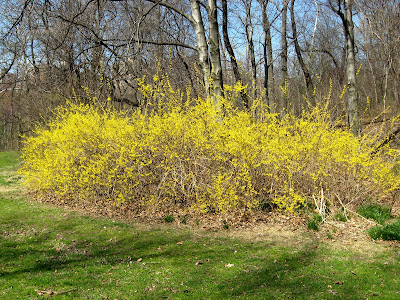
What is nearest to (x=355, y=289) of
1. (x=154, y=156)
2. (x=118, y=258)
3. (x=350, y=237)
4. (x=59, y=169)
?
(x=350, y=237)

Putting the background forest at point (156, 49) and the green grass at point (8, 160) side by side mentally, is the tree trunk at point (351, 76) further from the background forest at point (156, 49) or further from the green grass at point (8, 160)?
the green grass at point (8, 160)

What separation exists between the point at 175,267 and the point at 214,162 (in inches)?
111

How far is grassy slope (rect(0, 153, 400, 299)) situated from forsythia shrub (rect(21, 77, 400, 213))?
113 cm

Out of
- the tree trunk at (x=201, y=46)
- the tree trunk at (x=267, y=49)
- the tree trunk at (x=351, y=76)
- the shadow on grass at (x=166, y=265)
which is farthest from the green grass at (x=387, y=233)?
the tree trunk at (x=267, y=49)

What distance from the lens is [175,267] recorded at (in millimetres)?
4055

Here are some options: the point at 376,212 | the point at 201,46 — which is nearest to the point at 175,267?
the point at 376,212

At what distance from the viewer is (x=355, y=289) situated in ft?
11.2

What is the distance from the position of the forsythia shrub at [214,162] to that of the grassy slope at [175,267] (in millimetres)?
1125

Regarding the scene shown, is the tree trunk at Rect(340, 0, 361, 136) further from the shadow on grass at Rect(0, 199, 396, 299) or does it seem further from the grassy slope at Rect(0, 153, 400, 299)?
the shadow on grass at Rect(0, 199, 396, 299)

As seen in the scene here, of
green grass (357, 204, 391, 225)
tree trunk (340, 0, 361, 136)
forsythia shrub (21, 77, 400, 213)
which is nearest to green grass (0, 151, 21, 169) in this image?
forsythia shrub (21, 77, 400, 213)

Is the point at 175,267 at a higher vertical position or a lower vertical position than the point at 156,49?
lower

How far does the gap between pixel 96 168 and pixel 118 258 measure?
284 cm

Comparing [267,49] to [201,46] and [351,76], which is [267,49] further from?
[201,46]

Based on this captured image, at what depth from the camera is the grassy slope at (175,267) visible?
11.2ft
